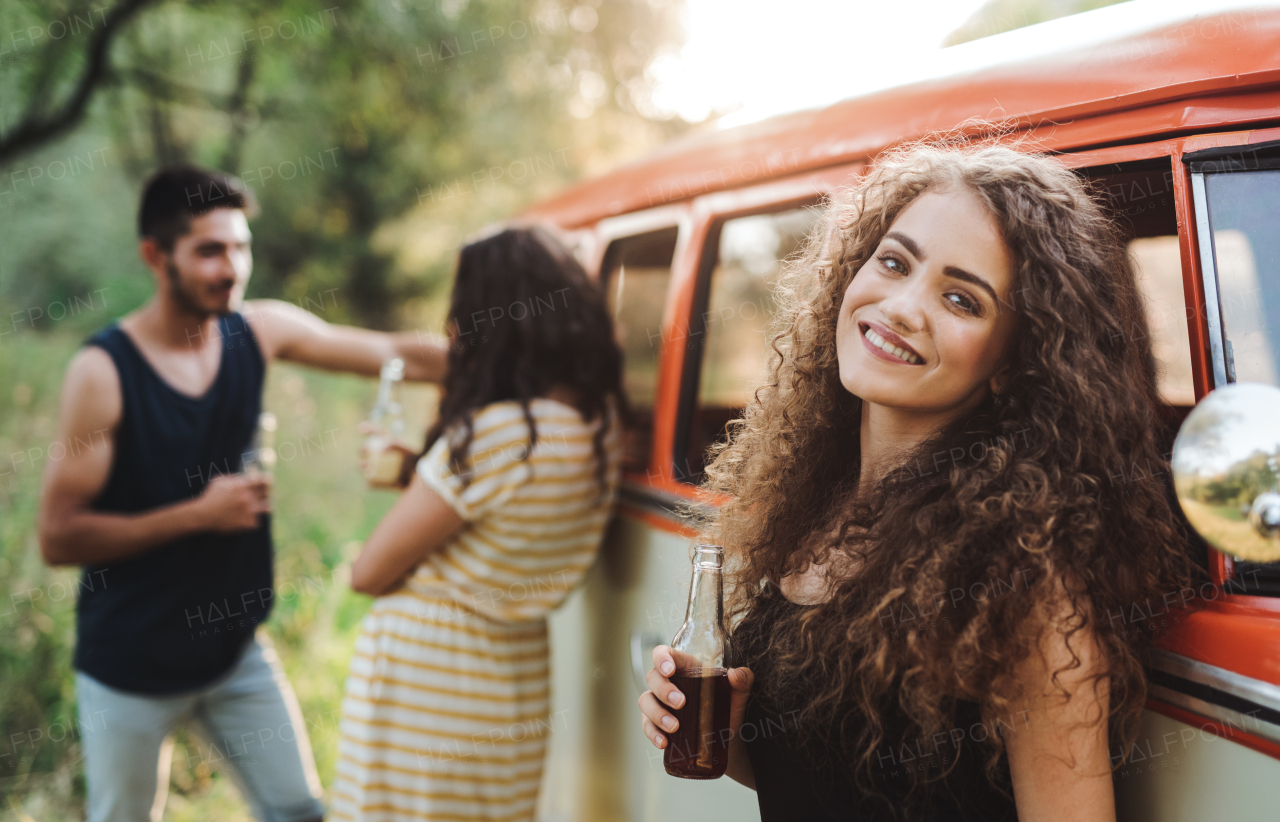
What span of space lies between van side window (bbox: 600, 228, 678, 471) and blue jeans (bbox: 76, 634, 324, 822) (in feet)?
4.67

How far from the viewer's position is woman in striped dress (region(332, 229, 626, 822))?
8.19 feet

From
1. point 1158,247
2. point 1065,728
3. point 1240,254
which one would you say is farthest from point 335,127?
point 1065,728

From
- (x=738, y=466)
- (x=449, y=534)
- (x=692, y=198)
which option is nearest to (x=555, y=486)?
(x=449, y=534)

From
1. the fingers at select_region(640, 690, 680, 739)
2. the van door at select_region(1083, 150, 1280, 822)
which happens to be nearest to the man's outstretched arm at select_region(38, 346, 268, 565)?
the fingers at select_region(640, 690, 680, 739)

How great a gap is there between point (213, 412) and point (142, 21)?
656 cm

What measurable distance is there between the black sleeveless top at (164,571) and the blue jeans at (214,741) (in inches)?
2.9

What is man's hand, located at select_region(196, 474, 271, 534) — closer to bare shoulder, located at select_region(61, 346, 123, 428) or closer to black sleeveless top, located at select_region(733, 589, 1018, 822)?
bare shoulder, located at select_region(61, 346, 123, 428)

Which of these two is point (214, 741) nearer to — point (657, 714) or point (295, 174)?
point (657, 714)

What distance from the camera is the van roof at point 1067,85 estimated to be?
58.4 inches

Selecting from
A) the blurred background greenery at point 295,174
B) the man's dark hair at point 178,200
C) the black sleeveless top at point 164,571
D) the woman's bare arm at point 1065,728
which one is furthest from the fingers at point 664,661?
the blurred background greenery at point 295,174

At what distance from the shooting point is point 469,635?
2641 millimetres

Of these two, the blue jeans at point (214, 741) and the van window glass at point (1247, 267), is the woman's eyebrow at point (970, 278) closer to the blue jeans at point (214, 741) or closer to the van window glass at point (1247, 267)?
the van window glass at point (1247, 267)

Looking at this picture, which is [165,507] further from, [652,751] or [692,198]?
[692,198]

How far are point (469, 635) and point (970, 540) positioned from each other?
172cm
